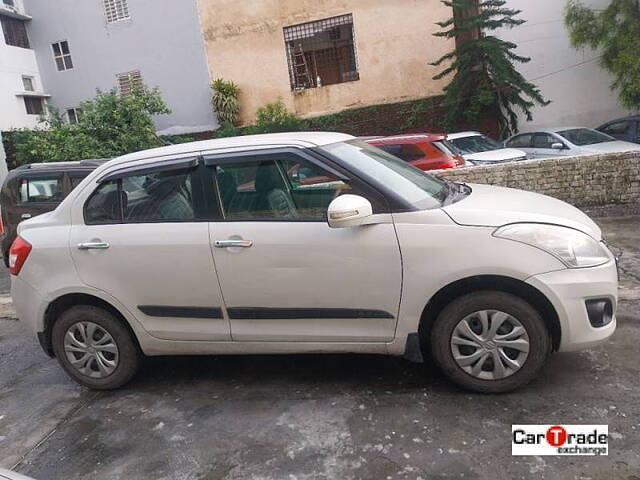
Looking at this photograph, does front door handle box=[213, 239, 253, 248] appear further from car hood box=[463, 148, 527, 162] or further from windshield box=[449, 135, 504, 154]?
windshield box=[449, 135, 504, 154]

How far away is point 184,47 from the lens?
65.0ft

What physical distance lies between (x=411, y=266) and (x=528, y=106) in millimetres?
14511

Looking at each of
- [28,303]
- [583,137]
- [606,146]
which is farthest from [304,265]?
[583,137]

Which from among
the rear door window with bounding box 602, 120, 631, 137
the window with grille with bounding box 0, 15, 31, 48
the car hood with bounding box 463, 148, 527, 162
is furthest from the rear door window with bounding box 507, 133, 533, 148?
the window with grille with bounding box 0, 15, 31, 48

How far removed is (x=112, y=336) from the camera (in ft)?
12.4

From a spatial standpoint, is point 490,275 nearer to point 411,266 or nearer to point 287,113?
point 411,266

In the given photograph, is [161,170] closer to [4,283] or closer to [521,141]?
[4,283]

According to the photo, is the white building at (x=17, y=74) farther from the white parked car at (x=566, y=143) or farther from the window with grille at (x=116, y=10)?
the white parked car at (x=566, y=143)

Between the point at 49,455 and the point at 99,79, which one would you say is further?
the point at 99,79

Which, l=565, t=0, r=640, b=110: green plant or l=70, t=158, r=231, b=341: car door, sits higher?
l=565, t=0, r=640, b=110: green plant

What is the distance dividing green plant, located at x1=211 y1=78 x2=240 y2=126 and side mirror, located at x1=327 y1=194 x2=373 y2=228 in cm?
1709

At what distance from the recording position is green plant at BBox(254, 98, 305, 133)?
18.3m

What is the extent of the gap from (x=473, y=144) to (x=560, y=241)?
9366 mm

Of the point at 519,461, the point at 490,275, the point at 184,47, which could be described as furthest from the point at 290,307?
the point at 184,47
